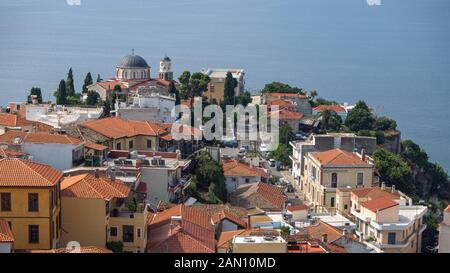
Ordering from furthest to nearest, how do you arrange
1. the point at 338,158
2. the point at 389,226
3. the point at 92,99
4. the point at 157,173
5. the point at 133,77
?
the point at 133,77 → the point at 92,99 → the point at 338,158 → the point at 157,173 → the point at 389,226

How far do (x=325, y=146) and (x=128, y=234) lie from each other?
38.0 feet

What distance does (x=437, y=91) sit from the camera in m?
61.5

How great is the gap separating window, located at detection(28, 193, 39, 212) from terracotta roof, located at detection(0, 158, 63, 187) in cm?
13

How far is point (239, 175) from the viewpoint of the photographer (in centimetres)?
2008

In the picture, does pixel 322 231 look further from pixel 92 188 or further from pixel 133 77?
pixel 133 77

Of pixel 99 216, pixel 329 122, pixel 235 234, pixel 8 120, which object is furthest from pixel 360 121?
pixel 99 216

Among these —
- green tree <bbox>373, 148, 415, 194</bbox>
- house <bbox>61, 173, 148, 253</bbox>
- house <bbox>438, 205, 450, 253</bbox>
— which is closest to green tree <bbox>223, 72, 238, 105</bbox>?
green tree <bbox>373, 148, 415, 194</bbox>

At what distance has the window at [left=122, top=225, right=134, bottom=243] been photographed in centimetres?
1154

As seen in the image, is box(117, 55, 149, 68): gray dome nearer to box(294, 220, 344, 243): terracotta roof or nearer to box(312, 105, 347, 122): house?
box(312, 105, 347, 122): house

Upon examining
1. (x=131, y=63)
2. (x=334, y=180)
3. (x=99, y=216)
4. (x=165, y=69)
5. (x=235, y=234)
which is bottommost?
(x=334, y=180)

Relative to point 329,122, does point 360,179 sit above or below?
below

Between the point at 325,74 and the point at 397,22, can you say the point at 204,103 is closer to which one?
the point at 325,74
